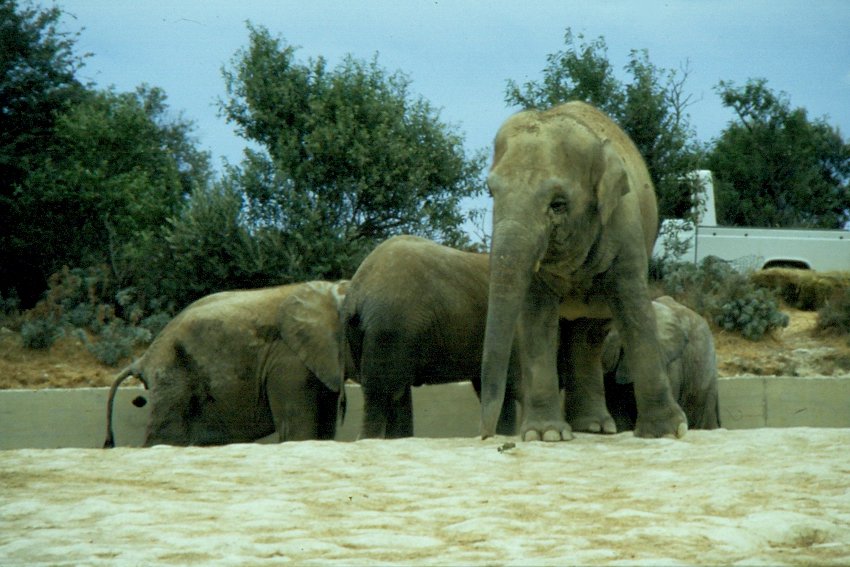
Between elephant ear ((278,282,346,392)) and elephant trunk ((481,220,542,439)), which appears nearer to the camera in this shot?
→ elephant trunk ((481,220,542,439))

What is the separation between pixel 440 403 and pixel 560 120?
178 inches

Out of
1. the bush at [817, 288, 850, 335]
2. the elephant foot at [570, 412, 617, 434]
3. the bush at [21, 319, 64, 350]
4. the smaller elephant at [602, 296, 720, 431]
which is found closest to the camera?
the elephant foot at [570, 412, 617, 434]

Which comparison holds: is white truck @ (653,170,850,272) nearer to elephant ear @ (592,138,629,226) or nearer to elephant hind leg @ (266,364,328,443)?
elephant hind leg @ (266,364,328,443)

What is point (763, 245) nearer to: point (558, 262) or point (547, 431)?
point (558, 262)

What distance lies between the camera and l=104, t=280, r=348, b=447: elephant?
12367 mm

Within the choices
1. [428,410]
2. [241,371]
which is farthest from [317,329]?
[428,410]

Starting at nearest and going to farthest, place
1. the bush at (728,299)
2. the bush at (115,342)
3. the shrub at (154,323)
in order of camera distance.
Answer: the bush at (115,342), the shrub at (154,323), the bush at (728,299)

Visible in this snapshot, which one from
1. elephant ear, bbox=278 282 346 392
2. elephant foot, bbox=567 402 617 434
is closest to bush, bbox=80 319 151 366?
elephant ear, bbox=278 282 346 392

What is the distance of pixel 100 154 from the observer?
25781 millimetres

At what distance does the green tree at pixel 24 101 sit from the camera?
22.6 metres

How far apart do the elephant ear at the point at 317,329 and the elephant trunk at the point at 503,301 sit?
3274 mm

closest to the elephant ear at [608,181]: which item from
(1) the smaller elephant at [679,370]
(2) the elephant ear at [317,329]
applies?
(1) the smaller elephant at [679,370]

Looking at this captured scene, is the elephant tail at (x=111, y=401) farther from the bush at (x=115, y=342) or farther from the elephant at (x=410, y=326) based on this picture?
the bush at (x=115, y=342)

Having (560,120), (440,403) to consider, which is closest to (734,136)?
(440,403)
